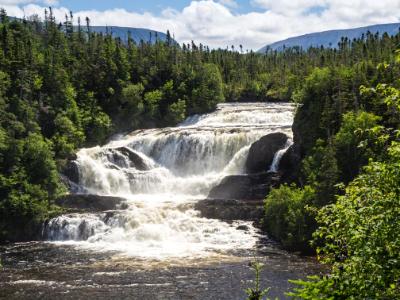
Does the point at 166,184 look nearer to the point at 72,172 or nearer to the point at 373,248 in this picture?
the point at 72,172

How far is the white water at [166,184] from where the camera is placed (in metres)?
45.7

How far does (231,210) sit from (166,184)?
51.8ft

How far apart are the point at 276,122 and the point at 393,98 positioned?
2654 inches

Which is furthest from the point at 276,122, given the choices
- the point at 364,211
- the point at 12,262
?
the point at 364,211

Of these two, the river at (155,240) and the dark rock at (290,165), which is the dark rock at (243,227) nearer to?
the river at (155,240)

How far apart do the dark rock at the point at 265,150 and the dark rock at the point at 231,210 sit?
9.91m

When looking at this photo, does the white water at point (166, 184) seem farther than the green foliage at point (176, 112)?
No

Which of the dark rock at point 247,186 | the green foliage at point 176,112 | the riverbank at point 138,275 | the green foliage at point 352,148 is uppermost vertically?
the green foliage at point 176,112

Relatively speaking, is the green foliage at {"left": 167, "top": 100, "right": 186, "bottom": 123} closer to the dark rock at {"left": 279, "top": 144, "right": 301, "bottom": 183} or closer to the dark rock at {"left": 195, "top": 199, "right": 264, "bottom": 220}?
the dark rock at {"left": 279, "top": 144, "right": 301, "bottom": 183}

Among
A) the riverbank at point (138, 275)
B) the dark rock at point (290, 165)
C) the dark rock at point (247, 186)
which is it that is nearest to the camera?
the riverbank at point (138, 275)

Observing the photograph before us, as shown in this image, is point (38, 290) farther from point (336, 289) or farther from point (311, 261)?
point (336, 289)

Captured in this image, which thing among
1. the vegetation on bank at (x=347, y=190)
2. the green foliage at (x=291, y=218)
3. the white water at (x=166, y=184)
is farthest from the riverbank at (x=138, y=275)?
the vegetation on bank at (x=347, y=190)

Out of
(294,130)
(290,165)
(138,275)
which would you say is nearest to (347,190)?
(138,275)

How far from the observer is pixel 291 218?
43.7 metres
